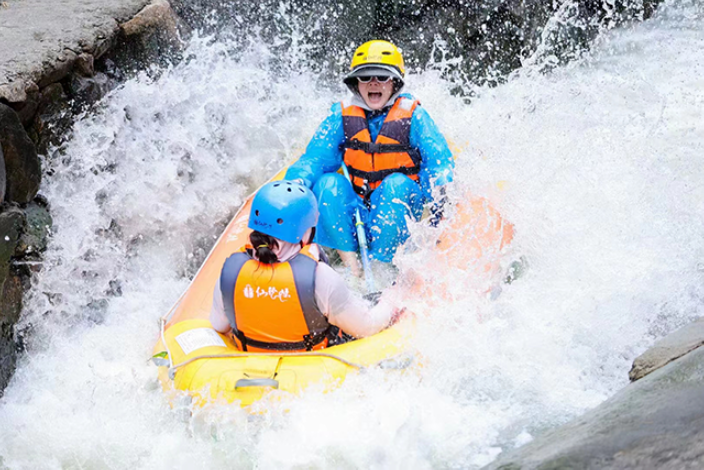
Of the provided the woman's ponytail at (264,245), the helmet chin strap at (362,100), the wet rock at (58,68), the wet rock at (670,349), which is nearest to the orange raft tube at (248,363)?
the woman's ponytail at (264,245)

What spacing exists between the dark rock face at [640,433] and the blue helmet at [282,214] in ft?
4.35

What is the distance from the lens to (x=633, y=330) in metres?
3.67

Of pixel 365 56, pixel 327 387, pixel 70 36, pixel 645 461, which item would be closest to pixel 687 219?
pixel 365 56

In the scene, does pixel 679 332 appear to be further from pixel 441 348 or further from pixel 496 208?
pixel 496 208

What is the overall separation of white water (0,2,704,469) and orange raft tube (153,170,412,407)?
0.27 feet

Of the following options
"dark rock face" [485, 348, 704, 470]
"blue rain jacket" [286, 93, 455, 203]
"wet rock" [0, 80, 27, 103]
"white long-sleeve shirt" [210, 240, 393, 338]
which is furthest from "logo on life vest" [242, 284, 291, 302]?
"wet rock" [0, 80, 27, 103]

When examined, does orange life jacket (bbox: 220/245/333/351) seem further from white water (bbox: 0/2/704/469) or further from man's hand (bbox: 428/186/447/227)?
man's hand (bbox: 428/186/447/227)

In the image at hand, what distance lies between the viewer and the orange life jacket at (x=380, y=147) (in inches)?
172

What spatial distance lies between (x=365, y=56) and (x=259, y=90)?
246 cm

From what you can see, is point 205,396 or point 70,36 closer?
point 205,396

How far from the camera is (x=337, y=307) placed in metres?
3.14

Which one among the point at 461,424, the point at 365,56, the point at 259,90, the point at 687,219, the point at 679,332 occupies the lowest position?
the point at 687,219

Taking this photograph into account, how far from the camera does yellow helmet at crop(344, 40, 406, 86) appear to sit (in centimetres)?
434

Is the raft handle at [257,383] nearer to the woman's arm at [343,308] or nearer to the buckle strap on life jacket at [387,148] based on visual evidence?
the woman's arm at [343,308]
